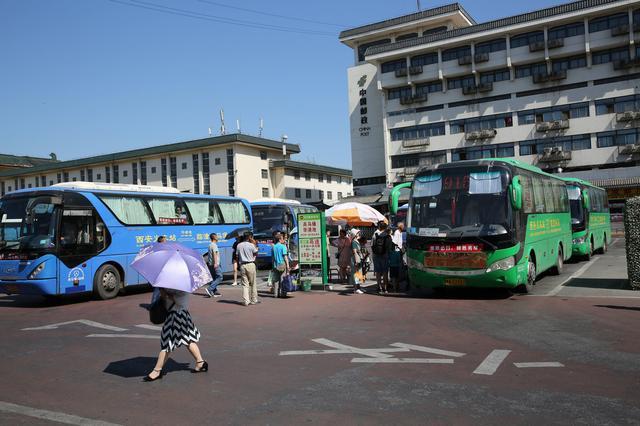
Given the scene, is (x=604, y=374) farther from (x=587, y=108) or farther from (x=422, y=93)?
(x=422, y=93)

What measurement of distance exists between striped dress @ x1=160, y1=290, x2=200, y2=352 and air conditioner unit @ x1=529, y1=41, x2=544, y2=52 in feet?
169

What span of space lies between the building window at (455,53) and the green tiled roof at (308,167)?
20.9 metres

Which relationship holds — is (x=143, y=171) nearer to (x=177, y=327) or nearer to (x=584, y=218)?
(x=584, y=218)

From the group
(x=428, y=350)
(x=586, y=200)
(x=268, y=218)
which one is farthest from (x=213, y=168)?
(x=428, y=350)

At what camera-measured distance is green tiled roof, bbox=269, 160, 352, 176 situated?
6594 cm

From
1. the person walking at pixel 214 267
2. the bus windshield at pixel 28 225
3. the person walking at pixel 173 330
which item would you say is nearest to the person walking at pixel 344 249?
the person walking at pixel 214 267

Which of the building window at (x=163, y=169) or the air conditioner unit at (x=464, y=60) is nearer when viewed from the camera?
the air conditioner unit at (x=464, y=60)

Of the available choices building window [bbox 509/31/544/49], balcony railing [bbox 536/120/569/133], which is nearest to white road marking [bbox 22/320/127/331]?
balcony railing [bbox 536/120/569/133]

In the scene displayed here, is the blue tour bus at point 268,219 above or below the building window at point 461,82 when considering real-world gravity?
below

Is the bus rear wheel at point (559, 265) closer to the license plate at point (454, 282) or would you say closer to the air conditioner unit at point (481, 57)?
the license plate at point (454, 282)

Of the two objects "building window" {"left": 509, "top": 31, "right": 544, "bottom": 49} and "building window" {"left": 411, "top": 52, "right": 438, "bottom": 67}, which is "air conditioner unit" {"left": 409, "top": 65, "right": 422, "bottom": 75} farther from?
"building window" {"left": 509, "top": 31, "right": 544, "bottom": 49}

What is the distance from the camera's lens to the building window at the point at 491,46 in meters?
53.4

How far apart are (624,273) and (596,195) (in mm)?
9898

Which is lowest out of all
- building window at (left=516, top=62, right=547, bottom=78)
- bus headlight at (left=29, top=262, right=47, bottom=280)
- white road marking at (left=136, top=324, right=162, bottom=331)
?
white road marking at (left=136, top=324, right=162, bottom=331)
